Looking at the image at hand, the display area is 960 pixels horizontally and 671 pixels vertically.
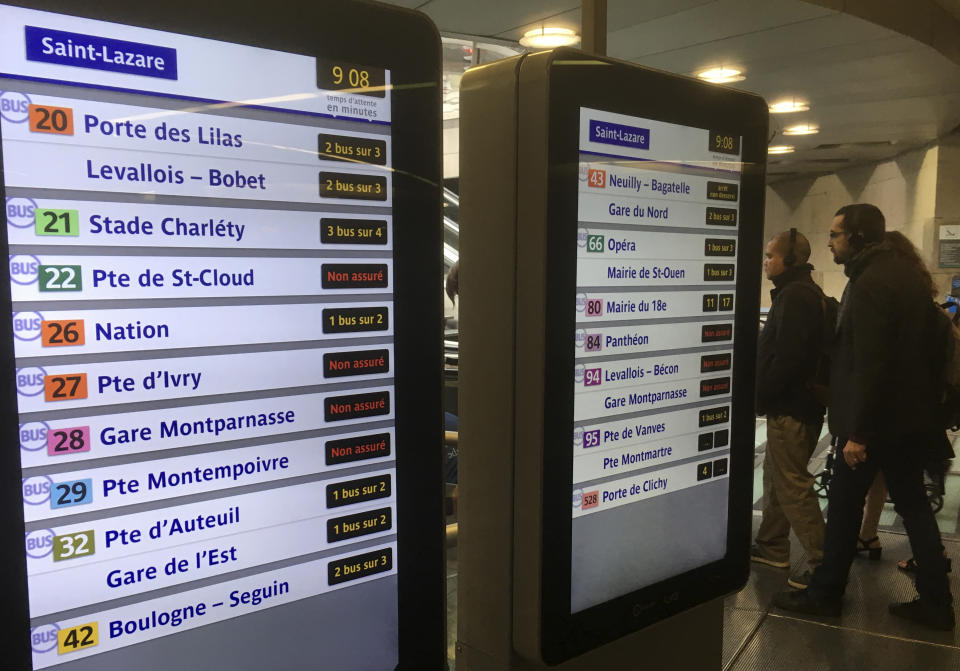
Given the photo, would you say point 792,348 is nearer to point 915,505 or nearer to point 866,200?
point 915,505

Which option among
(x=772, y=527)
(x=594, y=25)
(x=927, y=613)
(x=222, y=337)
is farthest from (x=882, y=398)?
(x=222, y=337)

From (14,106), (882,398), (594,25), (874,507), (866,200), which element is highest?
(866,200)

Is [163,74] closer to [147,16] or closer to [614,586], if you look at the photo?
[147,16]

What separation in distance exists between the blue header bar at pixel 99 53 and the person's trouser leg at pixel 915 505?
11.4ft

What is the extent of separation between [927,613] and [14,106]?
4.15 meters

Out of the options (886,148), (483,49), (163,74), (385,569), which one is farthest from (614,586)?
(886,148)

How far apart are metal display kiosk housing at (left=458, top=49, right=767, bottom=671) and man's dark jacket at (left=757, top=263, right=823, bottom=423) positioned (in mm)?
2705

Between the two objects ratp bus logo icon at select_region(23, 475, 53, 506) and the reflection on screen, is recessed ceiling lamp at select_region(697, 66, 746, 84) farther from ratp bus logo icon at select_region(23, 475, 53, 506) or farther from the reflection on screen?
ratp bus logo icon at select_region(23, 475, 53, 506)

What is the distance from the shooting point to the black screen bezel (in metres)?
1.09

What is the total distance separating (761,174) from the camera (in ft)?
4.58

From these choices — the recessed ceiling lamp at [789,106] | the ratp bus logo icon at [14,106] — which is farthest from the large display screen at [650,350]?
the recessed ceiling lamp at [789,106]

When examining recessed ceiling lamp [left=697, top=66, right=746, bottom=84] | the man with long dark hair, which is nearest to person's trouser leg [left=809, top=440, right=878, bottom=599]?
the man with long dark hair

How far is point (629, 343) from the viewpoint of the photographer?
49.8 inches

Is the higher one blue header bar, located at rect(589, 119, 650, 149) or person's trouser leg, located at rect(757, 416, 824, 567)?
blue header bar, located at rect(589, 119, 650, 149)
